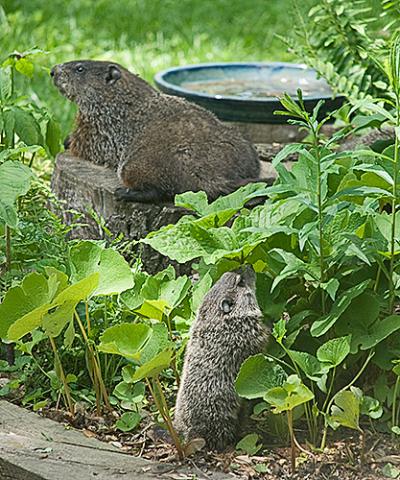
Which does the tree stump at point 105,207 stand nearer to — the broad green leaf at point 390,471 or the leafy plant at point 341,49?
the leafy plant at point 341,49

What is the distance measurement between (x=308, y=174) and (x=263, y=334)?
1.82ft

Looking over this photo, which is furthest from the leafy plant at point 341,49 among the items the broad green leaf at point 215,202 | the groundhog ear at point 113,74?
the broad green leaf at point 215,202

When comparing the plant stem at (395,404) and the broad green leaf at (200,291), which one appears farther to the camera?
the broad green leaf at (200,291)

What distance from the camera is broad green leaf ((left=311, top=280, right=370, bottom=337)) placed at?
310cm

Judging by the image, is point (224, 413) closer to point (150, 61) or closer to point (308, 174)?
point (308, 174)

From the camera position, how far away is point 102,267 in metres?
3.44

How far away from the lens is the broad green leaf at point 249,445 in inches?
124

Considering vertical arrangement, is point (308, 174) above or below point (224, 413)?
above

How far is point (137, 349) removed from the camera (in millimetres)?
3082

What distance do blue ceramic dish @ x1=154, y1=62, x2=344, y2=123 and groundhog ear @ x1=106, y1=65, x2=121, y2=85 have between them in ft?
3.32

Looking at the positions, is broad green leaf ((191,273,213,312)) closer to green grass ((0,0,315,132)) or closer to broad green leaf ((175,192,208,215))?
broad green leaf ((175,192,208,215))

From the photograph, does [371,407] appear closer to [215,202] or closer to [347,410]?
[347,410]

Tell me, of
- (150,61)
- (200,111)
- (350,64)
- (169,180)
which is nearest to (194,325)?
(169,180)

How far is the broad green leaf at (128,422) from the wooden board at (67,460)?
0.38 ft
